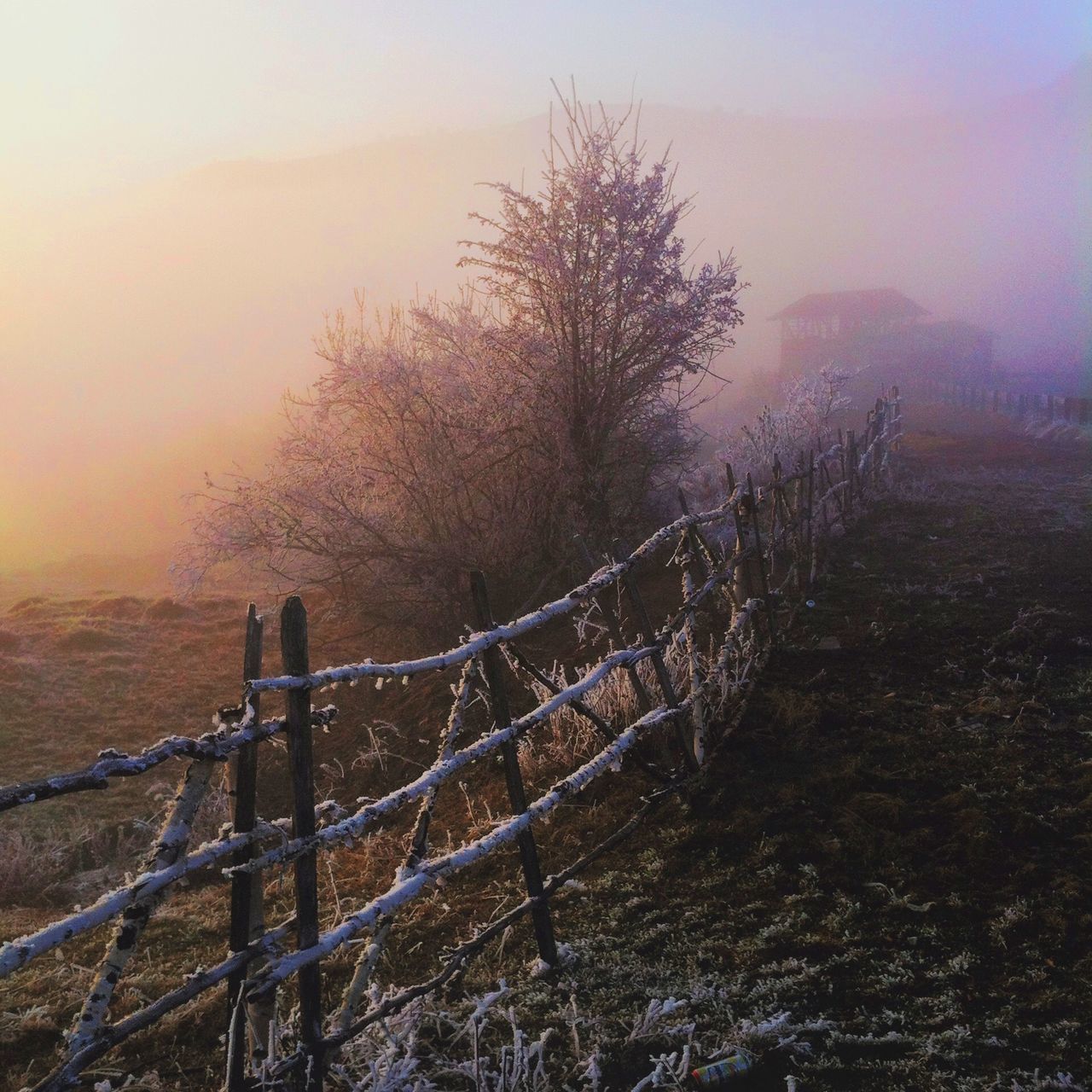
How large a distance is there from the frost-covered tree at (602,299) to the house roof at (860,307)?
4502 centimetres

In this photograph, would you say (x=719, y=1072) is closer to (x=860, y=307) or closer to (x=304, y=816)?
(x=304, y=816)

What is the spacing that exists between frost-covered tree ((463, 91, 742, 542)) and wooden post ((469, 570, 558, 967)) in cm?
847

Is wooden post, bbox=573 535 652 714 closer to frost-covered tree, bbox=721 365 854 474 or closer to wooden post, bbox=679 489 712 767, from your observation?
wooden post, bbox=679 489 712 767

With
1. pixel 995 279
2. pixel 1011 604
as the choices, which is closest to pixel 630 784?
pixel 1011 604

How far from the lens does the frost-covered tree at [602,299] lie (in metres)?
11.9

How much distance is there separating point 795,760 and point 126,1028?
3896mm

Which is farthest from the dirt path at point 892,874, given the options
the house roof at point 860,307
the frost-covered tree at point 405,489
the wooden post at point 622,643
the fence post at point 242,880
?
the house roof at point 860,307

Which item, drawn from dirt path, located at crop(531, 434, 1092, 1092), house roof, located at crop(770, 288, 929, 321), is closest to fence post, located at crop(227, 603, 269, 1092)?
dirt path, located at crop(531, 434, 1092, 1092)

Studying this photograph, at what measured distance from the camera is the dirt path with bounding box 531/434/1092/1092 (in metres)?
2.99

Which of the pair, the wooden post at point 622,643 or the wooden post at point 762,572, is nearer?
the wooden post at point 622,643

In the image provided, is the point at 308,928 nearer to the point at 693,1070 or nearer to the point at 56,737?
the point at 693,1070

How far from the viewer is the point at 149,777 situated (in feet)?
28.1

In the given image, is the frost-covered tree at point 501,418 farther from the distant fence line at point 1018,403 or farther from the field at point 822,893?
the distant fence line at point 1018,403

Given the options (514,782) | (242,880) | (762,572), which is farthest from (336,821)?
(762,572)
